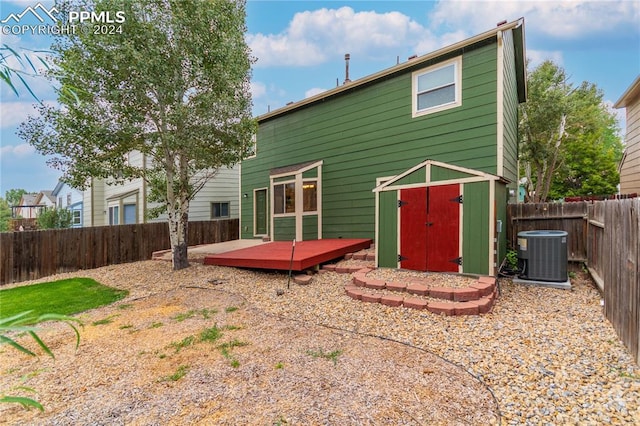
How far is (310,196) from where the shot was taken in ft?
30.4

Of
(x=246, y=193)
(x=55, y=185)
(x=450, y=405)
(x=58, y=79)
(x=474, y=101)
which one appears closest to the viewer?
(x=450, y=405)

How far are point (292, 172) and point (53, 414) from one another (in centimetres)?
741

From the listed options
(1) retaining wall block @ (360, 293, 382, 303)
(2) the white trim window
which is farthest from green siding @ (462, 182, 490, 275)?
(2) the white trim window

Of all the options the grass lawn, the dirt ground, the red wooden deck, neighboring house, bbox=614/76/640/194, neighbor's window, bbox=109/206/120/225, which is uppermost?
neighboring house, bbox=614/76/640/194

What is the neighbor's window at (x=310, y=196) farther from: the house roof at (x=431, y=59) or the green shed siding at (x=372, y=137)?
the house roof at (x=431, y=59)

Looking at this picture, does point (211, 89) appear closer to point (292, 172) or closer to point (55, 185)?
point (292, 172)

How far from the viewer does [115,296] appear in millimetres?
5758

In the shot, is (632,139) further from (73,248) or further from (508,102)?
Answer: (73,248)

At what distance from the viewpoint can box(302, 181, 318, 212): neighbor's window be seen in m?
9.18

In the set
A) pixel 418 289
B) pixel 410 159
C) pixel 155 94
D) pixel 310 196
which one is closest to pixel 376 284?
pixel 418 289

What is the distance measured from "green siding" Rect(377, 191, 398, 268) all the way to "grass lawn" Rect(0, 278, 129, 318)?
5.24m

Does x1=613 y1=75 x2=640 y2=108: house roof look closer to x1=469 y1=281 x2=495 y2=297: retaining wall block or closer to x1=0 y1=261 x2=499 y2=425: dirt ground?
x1=469 y1=281 x2=495 y2=297: retaining wall block

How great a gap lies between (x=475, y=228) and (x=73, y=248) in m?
10.1

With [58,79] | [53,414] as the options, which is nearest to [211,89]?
[58,79]
